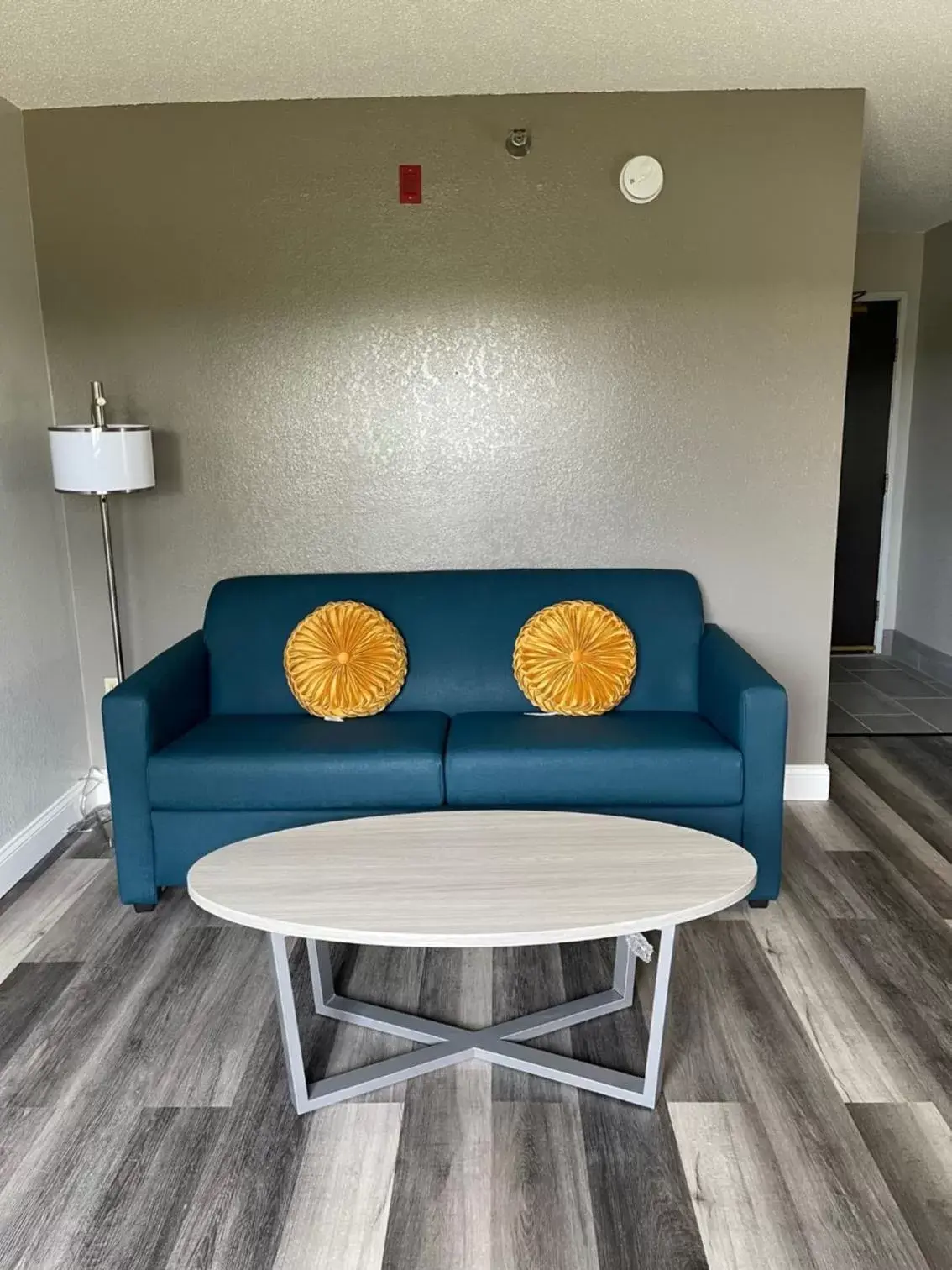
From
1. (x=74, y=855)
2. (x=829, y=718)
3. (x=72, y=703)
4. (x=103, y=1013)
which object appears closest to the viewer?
(x=103, y=1013)

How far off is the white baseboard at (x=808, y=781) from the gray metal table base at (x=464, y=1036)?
1.46 meters

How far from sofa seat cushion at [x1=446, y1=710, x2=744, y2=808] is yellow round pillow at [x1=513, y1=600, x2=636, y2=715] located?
0.98 ft

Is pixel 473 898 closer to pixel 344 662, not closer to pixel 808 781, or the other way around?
pixel 344 662

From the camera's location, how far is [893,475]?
5.42m

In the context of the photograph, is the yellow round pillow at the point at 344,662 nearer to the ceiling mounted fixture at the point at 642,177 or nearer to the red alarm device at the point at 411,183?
the red alarm device at the point at 411,183

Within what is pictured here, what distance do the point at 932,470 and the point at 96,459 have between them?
4.24m

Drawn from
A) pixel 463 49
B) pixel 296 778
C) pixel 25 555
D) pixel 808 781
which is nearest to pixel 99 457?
pixel 25 555

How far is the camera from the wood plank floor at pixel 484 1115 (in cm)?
157

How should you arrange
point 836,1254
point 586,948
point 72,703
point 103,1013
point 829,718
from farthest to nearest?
point 829,718 < point 72,703 < point 586,948 < point 103,1013 < point 836,1254

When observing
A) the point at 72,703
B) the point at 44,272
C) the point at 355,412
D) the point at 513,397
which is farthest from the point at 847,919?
the point at 44,272

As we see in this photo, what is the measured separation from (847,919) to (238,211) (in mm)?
2862

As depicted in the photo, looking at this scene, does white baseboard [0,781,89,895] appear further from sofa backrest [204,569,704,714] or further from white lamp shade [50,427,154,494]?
white lamp shade [50,427,154,494]

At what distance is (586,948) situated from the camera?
2.46 meters

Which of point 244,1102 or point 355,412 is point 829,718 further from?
point 244,1102
